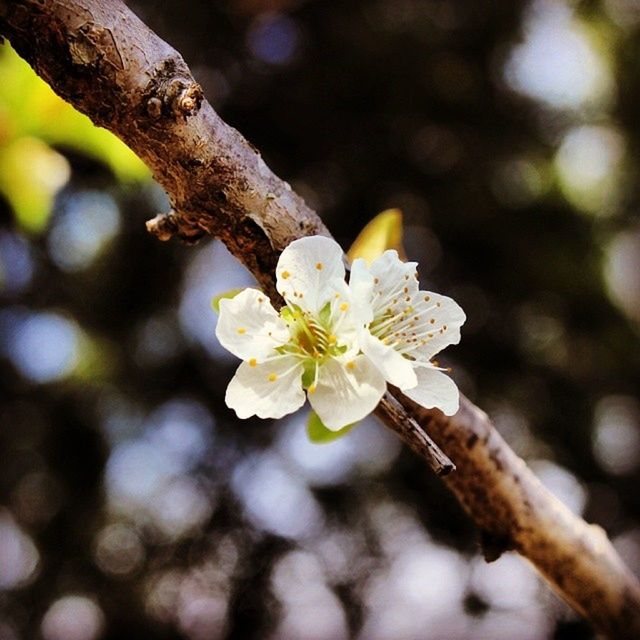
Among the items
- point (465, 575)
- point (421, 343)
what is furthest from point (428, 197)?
point (421, 343)

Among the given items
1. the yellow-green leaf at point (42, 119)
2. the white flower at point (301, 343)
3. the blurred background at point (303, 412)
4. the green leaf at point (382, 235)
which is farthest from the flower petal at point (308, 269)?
the blurred background at point (303, 412)

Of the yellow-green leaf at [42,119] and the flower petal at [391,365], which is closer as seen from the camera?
the flower petal at [391,365]

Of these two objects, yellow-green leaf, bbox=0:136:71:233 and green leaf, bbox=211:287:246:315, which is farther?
yellow-green leaf, bbox=0:136:71:233

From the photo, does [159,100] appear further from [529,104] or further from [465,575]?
[529,104]

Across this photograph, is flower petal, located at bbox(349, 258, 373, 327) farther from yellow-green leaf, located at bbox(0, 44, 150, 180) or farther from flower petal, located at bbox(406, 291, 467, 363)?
yellow-green leaf, located at bbox(0, 44, 150, 180)

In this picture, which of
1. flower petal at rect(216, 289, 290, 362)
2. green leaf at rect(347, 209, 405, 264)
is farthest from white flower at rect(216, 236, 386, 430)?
green leaf at rect(347, 209, 405, 264)

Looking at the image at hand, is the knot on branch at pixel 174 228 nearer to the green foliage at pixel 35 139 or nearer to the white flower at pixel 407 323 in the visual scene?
the white flower at pixel 407 323

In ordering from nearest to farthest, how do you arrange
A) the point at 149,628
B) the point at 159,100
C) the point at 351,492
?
the point at 159,100, the point at 149,628, the point at 351,492

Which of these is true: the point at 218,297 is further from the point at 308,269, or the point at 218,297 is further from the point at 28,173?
the point at 28,173
